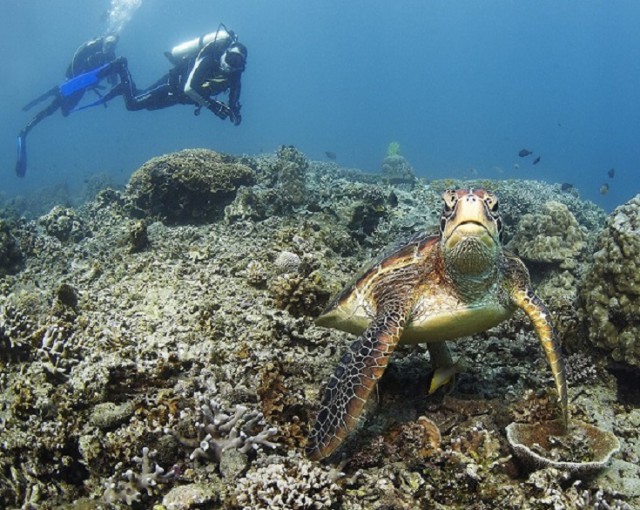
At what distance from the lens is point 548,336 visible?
3273 mm

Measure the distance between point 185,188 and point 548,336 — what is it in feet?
28.6

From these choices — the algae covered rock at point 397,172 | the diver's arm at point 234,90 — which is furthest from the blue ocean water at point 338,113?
the diver's arm at point 234,90

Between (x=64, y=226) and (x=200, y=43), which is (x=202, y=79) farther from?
(x=64, y=226)

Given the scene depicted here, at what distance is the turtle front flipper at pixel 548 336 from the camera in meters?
3.18

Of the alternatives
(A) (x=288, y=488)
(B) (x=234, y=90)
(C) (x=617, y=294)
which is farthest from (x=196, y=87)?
(A) (x=288, y=488)

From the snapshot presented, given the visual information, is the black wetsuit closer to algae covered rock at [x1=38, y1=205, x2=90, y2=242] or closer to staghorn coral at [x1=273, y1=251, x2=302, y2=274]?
algae covered rock at [x1=38, y1=205, x2=90, y2=242]

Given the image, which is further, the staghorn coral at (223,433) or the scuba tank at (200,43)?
the scuba tank at (200,43)

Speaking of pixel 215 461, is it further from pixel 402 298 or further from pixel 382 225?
pixel 382 225

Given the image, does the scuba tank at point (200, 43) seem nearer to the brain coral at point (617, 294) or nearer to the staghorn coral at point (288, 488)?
the brain coral at point (617, 294)

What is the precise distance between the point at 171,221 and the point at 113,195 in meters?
3.42

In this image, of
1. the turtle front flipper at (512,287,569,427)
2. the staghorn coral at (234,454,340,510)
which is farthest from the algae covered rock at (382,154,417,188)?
the staghorn coral at (234,454,340,510)

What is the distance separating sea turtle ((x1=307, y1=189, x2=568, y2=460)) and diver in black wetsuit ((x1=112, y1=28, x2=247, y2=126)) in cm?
1010

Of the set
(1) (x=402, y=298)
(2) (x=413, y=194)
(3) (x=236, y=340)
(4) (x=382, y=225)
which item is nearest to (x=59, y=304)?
(3) (x=236, y=340)

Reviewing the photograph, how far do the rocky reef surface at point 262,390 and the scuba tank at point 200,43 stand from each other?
7.93 metres
